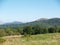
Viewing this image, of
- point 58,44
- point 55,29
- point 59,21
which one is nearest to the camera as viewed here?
point 58,44

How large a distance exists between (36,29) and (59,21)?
135 feet

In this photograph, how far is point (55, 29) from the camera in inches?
1594

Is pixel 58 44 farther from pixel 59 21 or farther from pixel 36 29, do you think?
pixel 59 21

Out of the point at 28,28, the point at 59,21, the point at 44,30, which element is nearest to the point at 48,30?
the point at 44,30

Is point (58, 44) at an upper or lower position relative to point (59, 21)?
lower

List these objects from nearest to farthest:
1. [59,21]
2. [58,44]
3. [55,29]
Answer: [58,44] → [55,29] → [59,21]

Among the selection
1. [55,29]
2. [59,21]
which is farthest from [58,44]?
[59,21]

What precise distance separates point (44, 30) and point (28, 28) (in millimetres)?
4562

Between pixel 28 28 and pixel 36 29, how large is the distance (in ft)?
8.10

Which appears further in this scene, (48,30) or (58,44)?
(48,30)

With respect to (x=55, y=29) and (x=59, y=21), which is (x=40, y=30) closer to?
(x=55, y=29)

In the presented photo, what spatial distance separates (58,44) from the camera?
352 inches

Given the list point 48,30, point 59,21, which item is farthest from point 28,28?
point 59,21

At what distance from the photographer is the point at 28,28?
4200cm
